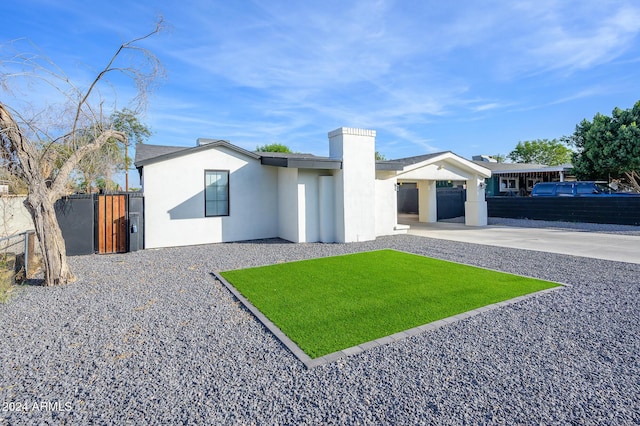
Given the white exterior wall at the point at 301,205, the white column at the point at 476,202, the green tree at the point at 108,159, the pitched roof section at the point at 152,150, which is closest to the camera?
the green tree at the point at 108,159

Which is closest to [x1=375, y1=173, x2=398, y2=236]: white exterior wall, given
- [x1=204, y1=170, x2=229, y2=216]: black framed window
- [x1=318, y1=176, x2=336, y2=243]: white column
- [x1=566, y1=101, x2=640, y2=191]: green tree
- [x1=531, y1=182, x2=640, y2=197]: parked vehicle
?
[x1=318, y1=176, x2=336, y2=243]: white column

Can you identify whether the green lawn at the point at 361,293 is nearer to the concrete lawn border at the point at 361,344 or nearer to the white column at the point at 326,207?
the concrete lawn border at the point at 361,344

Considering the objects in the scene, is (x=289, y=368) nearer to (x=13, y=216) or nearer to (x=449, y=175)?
(x=13, y=216)

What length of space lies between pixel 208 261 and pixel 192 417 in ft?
20.4

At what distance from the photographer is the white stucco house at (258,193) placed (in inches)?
407

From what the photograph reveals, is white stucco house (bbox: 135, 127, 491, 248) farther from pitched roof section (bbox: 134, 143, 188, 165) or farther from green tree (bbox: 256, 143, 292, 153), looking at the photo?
green tree (bbox: 256, 143, 292, 153)

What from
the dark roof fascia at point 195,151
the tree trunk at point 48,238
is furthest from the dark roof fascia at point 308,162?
the tree trunk at point 48,238

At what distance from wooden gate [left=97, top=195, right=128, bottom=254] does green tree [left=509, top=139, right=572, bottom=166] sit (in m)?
49.6

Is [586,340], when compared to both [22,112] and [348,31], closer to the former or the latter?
[22,112]

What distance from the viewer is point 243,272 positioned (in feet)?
23.6

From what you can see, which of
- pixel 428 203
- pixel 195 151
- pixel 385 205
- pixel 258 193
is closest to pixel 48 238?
pixel 195 151

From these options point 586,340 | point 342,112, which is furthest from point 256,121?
point 586,340

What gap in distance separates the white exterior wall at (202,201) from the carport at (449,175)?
5538 millimetres

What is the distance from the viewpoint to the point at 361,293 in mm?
5590
